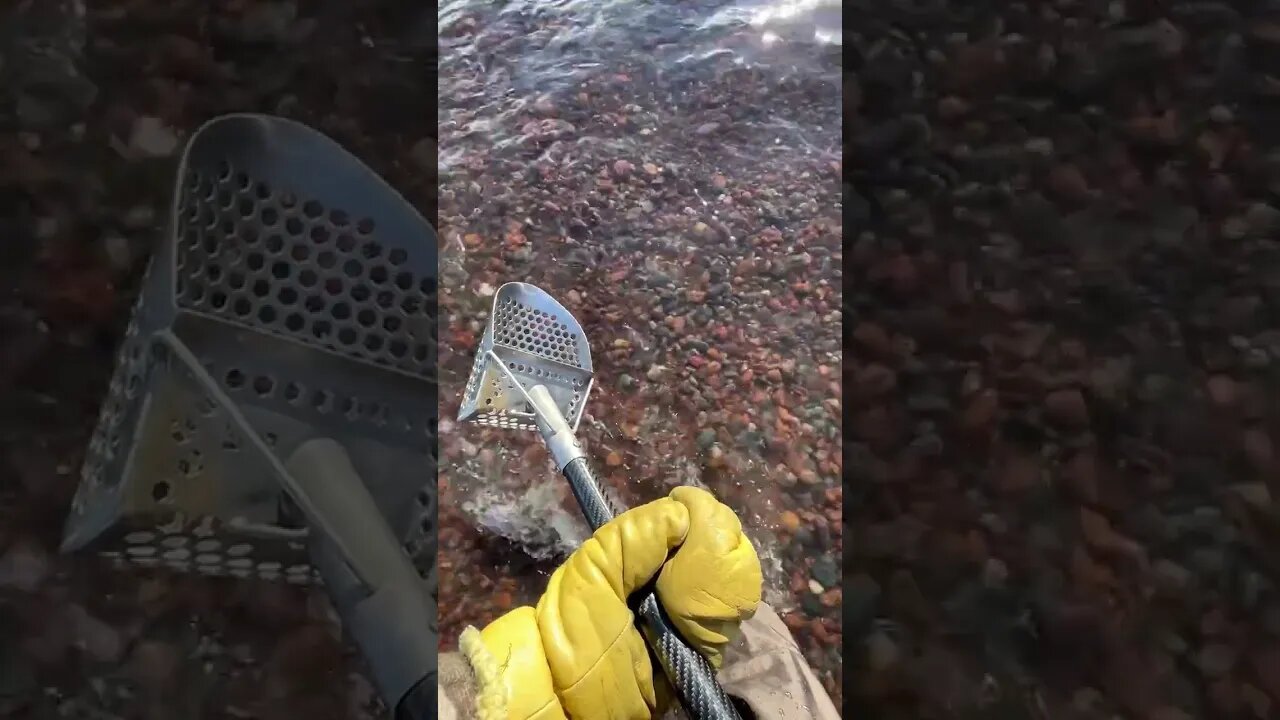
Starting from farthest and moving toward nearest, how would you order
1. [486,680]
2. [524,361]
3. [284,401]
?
[524,361] → [486,680] → [284,401]

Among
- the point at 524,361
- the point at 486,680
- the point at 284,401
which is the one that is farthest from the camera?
the point at 524,361

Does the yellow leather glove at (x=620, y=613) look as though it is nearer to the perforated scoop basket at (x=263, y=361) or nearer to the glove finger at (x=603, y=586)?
the glove finger at (x=603, y=586)

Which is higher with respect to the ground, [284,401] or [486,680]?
[284,401]

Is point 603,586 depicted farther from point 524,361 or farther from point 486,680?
point 524,361

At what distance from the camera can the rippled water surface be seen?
1006mm

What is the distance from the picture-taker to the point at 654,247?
1.04 metres

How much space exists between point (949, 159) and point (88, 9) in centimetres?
46

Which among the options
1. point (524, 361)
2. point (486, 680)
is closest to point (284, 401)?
point (486, 680)

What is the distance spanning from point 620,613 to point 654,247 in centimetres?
50

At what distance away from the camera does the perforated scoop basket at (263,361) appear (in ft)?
1.12

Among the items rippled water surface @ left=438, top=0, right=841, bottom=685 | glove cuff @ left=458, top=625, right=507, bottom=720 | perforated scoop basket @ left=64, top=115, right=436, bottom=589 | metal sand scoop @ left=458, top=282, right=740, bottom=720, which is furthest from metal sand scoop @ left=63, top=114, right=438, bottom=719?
rippled water surface @ left=438, top=0, right=841, bottom=685

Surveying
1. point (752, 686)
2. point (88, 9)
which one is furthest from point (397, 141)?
point (752, 686)

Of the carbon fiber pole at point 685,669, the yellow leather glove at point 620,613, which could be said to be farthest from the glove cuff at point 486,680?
the carbon fiber pole at point 685,669

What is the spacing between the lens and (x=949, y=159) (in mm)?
503
